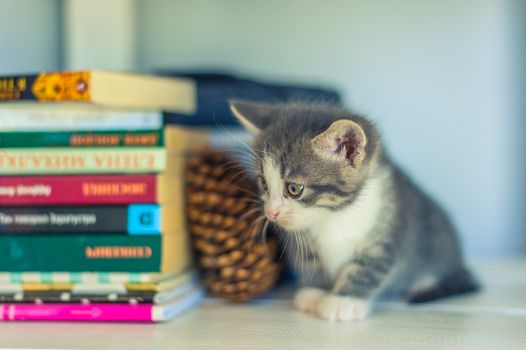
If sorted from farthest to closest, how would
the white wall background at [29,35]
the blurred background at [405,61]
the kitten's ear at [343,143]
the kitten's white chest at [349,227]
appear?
the blurred background at [405,61], the white wall background at [29,35], the kitten's white chest at [349,227], the kitten's ear at [343,143]

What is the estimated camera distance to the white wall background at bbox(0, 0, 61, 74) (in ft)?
3.46

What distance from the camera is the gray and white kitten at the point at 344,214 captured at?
0.82m

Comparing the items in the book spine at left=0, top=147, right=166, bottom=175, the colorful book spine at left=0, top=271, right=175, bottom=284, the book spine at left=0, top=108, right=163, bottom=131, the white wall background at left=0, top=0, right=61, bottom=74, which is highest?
the white wall background at left=0, top=0, right=61, bottom=74

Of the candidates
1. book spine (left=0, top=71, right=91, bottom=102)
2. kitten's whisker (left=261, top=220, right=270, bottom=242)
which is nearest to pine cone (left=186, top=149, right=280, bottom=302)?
kitten's whisker (left=261, top=220, right=270, bottom=242)

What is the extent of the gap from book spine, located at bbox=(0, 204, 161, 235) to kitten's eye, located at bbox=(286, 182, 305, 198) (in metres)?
0.18

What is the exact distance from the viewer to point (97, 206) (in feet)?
2.67

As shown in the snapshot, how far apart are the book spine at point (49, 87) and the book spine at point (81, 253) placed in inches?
7.6

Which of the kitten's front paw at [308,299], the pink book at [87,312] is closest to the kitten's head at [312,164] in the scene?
the kitten's front paw at [308,299]

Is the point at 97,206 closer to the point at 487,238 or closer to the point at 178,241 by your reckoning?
the point at 178,241

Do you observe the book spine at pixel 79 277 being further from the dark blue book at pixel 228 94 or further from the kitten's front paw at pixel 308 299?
the dark blue book at pixel 228 94

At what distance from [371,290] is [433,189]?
1.58ft

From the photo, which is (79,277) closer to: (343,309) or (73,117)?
(73,117)

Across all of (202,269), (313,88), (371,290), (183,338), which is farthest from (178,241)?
(313,88)

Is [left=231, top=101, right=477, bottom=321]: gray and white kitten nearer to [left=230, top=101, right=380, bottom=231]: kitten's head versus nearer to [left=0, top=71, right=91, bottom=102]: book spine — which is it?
[left=230, top=101, right=380, bottom=231]: kitten's head
